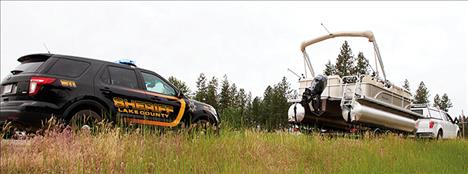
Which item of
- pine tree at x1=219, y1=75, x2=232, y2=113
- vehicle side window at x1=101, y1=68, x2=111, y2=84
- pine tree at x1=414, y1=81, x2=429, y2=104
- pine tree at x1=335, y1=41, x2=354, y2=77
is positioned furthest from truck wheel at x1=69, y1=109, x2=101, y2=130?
pine tree at x1=414, y1=81, x2=429, y2=104

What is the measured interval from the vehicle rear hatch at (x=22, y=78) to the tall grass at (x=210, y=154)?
1.33 m

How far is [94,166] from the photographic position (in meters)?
5.11

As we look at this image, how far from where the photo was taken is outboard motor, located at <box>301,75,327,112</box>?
11.7 metres

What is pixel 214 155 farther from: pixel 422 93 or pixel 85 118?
pixel 422 93

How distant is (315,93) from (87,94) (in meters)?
5.75

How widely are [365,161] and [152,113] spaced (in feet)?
12.6

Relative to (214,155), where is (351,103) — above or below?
above

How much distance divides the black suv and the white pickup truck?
357 inches

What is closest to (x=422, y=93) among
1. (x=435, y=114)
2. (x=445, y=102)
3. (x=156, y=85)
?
(x=445, y=102)

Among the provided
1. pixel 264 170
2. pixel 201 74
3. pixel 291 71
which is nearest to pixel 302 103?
pixel 291 71

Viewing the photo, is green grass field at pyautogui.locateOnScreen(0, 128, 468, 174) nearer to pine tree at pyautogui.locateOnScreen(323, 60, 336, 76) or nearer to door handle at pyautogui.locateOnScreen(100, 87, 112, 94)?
door handle at pyautogui.locateOnScreen(100, 87, 112, 94)

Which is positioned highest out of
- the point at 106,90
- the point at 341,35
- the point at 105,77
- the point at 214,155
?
the point at 341,35

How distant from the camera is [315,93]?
11812 millimetres

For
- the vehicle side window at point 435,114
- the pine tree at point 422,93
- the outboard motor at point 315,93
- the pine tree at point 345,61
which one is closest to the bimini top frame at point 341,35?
the outboard motor at point 315,93
